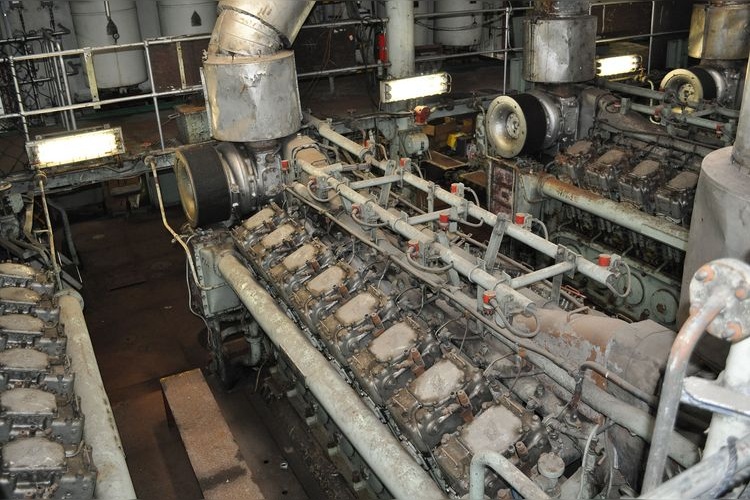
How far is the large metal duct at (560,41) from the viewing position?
6.54m

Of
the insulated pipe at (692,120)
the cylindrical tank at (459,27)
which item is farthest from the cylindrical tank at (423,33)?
the insulated pipe at (692,120)

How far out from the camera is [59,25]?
8211 millimetres

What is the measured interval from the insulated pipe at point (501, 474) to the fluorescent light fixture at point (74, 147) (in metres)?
4.38

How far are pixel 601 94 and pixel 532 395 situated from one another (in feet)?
14.1

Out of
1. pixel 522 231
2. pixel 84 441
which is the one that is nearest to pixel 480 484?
pixel 522 231

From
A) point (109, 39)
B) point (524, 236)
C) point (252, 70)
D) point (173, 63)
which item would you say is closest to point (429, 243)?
point (524, 236)

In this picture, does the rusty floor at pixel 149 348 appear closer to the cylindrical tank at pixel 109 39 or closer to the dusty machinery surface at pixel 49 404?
the dusty machinery surface at pixel 49 404

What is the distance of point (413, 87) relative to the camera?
283 inches

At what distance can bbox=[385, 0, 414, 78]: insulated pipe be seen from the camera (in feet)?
23.5

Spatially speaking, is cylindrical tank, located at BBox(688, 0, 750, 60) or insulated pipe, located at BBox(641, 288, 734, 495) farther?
cylindrical tank, located at BBox(688, 0, 750, 60)

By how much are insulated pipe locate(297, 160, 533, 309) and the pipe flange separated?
1.63 m

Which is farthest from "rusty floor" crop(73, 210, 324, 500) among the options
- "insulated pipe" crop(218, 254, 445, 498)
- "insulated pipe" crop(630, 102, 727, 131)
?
"insulated pipe" crop(630, 102, 727, 131)

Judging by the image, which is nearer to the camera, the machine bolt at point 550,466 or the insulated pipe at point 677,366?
the insulated pipe at point 677,366

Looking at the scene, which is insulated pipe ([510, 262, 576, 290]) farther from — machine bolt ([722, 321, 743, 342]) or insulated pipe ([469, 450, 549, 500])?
machine bolt ([722, 321, 743, 342])
